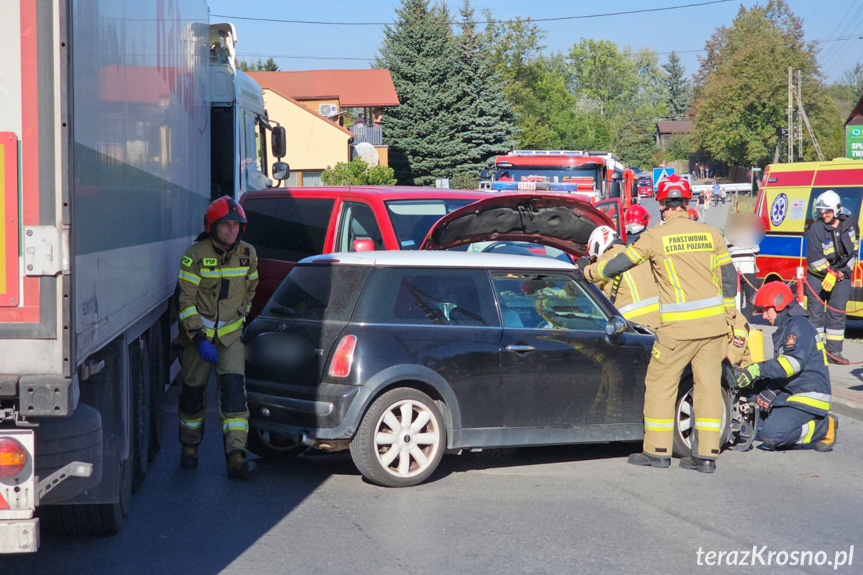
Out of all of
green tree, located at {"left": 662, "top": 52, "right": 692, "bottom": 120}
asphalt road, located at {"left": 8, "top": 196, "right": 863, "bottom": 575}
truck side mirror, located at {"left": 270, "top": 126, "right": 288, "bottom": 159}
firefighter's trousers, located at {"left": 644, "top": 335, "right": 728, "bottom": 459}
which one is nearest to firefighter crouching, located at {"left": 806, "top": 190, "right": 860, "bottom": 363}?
asphalt road, located at {"left": 8, "top": 196, "right": 863, "bottom": 575}

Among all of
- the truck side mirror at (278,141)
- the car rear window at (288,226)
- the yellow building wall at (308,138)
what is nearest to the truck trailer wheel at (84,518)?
the car rear window at (288,226)

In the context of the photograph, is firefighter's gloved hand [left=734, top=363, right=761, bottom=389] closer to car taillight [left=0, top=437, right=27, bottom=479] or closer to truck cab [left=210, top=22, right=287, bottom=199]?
car taillight [left=0, top=437, right=27, bottom=479]

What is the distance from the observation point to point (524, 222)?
859 centimetres

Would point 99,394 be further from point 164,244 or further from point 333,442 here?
point 164,244

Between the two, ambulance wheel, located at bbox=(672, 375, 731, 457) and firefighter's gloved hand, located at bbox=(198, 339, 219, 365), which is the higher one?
firefighter's gloved hand, located at bbox=(198, 339, 219, 365)

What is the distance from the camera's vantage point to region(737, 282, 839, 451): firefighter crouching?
8.21 m

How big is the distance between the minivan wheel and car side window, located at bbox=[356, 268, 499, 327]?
0.53m

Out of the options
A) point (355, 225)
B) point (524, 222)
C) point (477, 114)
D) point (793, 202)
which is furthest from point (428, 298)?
point (477, 114)

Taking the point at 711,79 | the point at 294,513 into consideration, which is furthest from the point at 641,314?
the point at 711,79

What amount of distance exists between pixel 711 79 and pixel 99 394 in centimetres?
9455

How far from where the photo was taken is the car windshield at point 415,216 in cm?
991

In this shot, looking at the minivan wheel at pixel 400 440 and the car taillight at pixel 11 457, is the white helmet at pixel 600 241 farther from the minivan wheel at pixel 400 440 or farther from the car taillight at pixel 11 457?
the car taillight at pixel 11 457

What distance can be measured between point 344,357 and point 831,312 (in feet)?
27.0

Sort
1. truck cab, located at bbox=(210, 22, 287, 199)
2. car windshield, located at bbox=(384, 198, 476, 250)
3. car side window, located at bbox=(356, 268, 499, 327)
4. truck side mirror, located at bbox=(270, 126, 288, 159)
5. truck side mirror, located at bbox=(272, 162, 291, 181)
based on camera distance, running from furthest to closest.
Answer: truck side mirror, located at bbox=(272, 162, 291, 181) < truck side mirror, located at bbox=(270, 126, 288, 159) < truck cab, located at bbox=(210, 22, 287, 199) < car windshield, located at bbox=(384, 198, 476, 250) < car side window, located at bbox=(356, 268, 499, 327)
